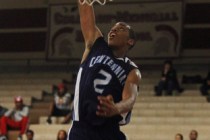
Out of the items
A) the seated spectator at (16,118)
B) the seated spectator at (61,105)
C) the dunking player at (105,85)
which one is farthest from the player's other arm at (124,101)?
the seated spectator at (61,105)

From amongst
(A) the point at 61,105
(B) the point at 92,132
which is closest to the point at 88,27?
(B) the point at 92,132

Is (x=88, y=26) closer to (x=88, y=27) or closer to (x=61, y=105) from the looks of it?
(x=88, y=27)

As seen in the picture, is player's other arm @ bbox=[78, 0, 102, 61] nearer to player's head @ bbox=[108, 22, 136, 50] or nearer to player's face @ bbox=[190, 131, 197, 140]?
player's head @ bbox=[108, 22, 136, 50]

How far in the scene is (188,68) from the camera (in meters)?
18.1

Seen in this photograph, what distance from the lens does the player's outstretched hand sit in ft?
13.5

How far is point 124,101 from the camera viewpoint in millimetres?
4500

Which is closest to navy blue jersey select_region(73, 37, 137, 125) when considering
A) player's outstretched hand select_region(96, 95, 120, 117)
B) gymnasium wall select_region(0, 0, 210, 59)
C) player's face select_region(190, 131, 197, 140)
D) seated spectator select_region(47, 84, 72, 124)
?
player's outstretched hand select_region(96, 95, 120, 117)

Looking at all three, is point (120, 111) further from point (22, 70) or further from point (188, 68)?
point (22, 70)

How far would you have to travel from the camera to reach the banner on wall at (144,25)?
18266 millimetres

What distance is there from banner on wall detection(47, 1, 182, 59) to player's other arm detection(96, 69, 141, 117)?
13292mm

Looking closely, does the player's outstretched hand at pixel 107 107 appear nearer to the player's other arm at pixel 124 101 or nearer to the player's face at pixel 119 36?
the player's other arm at pixel 124 101

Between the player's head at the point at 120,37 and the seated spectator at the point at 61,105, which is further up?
the player's head at the point at 120,37

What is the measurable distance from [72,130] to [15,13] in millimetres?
15633

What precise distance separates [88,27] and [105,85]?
53cm
